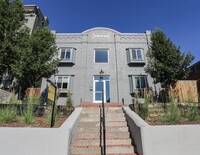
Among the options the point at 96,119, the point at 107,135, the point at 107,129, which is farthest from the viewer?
the point at 96,119

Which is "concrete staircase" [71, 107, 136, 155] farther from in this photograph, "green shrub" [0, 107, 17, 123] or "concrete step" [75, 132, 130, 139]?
"green shrub" [0, 107, 17, 123]

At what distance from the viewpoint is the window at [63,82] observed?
577 inches

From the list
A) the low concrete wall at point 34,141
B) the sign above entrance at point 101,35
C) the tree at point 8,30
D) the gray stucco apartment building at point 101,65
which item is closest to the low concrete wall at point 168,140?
the low concrete wall at point 34,141

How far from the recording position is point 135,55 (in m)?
15.9

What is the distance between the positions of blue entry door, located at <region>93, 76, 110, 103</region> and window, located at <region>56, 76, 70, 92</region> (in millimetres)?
2469

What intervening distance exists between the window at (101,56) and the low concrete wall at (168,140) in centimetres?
1162

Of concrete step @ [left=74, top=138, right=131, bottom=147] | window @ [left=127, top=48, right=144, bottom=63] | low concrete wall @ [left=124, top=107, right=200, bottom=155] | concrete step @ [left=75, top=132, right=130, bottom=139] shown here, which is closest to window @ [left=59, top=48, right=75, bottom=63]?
window @ [left=127, top=48, right=144, bottom=63]

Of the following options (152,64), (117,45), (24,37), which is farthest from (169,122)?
(117,45)

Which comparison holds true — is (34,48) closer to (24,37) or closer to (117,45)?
(24,37)

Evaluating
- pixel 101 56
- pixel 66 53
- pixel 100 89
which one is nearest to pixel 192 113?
pixel 100 89

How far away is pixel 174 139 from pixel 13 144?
14.3 feet

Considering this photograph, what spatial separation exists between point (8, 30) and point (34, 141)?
946cm

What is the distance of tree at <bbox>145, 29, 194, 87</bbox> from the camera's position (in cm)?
1207

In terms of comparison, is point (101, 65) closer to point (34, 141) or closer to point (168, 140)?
point (168, 140)
